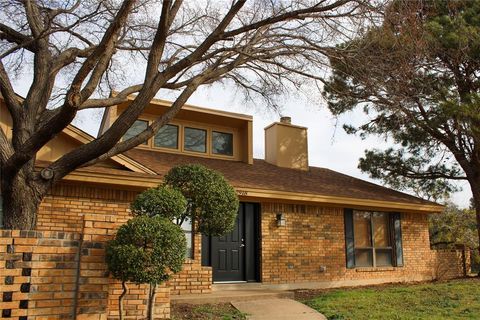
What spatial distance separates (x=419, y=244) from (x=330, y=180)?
11.4 ft

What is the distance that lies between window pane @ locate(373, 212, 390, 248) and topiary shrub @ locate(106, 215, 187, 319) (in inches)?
377

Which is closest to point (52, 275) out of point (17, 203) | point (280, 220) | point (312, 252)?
point (17, 203)

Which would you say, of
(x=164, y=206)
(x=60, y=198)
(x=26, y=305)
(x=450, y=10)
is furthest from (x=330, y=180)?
(x=26, y=305)

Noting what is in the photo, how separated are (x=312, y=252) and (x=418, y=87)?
201 inches

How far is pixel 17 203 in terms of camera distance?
7.59 meters

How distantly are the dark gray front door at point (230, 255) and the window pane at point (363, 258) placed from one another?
3.89m

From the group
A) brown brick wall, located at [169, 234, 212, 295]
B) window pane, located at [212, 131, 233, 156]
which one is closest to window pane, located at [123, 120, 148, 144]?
window pane, located at [212, 131, 233, 156]

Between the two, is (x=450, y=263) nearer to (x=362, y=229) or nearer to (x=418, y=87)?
(x=362, y=229)

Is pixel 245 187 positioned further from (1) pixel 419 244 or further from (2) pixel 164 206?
(1) pixel 419 244

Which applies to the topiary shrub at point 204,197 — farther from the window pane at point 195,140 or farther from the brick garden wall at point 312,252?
the window pane at point 195,140

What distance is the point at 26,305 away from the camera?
532cm

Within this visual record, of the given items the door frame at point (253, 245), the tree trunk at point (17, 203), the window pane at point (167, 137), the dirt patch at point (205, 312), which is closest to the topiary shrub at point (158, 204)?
the dirt patch at point (205, 312)

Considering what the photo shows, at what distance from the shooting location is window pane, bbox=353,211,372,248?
1430 cm

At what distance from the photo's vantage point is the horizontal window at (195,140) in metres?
14.8
